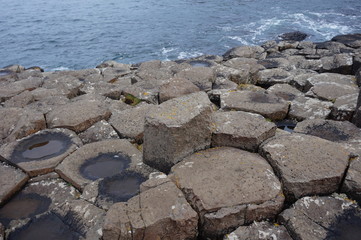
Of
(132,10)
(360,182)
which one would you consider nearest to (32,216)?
(360,182)

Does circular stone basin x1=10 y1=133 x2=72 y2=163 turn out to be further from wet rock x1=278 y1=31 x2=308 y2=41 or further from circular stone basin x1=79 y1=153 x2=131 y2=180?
wet rock x1=278 y1=31 x2=308 y2=41

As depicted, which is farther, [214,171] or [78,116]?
[78,116]

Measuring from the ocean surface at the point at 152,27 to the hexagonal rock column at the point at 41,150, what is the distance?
1249 cm

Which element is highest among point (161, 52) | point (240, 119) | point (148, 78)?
point (240, 119)

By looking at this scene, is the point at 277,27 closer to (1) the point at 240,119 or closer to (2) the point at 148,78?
(2) the point at 148,78

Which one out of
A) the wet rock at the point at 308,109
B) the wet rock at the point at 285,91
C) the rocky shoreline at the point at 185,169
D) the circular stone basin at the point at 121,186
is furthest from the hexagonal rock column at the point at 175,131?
the wet rock at the point at 285,91

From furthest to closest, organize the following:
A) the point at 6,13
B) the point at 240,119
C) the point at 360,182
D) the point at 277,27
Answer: the point at 6,13 → the point at 277,27 → the point at 240,119 → the point at 360,182

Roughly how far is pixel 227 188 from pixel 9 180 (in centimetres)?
256

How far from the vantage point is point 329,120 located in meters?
4.27

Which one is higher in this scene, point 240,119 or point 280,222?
point 240,119

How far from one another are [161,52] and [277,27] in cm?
892

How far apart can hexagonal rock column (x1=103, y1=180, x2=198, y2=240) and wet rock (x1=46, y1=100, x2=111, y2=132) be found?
7.50 feet

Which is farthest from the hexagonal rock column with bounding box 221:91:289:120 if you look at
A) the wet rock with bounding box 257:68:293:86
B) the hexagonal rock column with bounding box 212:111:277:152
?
the wet rock with bounding box 257:68:293:86

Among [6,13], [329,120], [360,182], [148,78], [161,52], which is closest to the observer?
[360,182]
